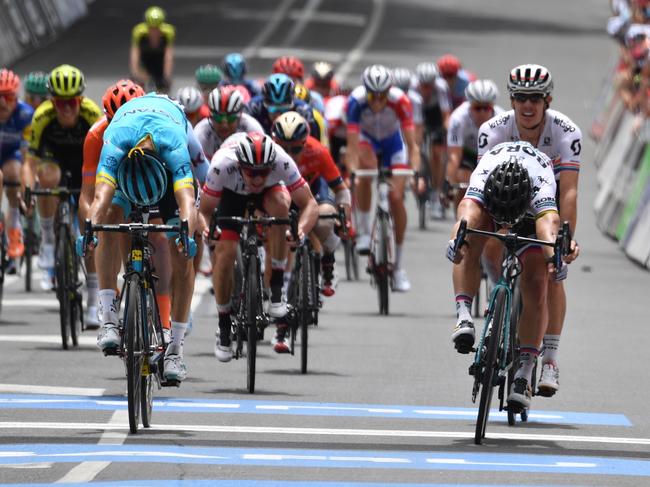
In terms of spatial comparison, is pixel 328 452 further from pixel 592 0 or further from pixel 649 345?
pixel 592 0

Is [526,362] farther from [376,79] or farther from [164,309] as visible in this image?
[376,79]

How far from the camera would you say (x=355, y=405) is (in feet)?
43.4

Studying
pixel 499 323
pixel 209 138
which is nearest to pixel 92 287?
pixel 209 138

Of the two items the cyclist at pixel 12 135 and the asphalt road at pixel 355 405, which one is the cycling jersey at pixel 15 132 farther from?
the asphalt road at pixel 355 405

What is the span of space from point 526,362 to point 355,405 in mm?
1459

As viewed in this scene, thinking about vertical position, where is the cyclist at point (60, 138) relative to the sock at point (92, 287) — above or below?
above

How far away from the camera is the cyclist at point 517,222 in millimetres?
11484

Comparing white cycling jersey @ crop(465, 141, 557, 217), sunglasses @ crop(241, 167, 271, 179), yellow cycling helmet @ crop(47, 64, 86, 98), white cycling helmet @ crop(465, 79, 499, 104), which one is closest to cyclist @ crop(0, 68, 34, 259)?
yellow cycling helmet @ crop(47, 64, 86, 98)

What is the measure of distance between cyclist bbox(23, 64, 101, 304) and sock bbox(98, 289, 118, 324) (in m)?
3.83

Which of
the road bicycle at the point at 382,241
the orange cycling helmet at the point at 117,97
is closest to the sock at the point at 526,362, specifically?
the orange cycling helmet at the point at 117,97

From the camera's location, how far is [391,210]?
20.0m

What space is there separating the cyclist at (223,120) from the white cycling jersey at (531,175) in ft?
13.8

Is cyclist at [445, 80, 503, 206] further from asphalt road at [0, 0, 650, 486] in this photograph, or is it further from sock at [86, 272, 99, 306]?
sock at [86, 272, 99, 306]

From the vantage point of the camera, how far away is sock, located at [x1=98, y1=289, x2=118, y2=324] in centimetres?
1249
